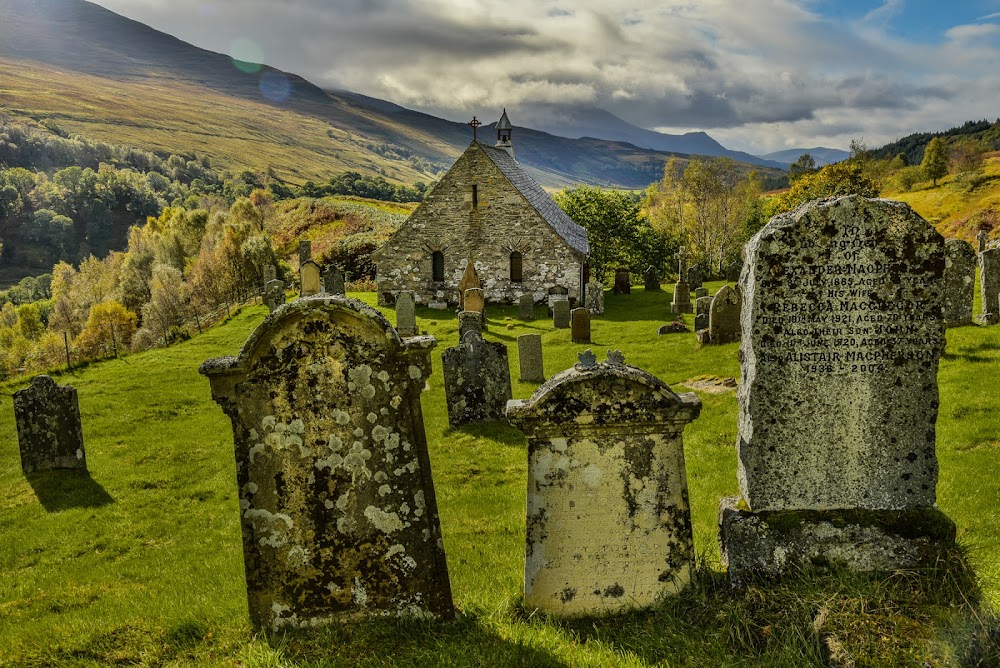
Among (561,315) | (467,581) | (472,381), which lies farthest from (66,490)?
(561,315)

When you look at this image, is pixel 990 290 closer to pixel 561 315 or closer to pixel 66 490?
pixel 561 315

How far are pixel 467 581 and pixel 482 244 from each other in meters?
24.5

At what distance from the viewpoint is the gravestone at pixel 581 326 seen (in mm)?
→ 19297

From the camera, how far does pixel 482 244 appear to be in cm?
2941

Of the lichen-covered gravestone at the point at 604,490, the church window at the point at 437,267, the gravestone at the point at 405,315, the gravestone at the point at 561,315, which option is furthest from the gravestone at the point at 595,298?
the lichen-covered gravestone at the point at 604,490

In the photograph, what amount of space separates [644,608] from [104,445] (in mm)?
11867

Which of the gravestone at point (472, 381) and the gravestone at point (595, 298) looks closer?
the gravestone at point (472, 381)

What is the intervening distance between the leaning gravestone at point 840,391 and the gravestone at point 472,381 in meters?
6.70

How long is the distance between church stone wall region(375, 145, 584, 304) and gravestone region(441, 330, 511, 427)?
17.6 meters

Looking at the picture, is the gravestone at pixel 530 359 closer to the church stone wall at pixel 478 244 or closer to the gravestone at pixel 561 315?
the gravestone at pixel 561 315

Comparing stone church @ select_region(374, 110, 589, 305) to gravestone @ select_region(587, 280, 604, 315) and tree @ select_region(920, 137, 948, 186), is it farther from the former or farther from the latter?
tree @ select_region(920, 137, 948, 186)

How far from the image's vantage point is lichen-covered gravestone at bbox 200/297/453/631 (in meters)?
4.53

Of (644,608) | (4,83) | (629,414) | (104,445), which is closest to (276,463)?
(629,414)

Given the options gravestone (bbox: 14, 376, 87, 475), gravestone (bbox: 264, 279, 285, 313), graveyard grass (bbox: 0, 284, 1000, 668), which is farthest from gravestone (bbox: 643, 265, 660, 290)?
gravestone (bbox: 14, 376, 87, 475)
